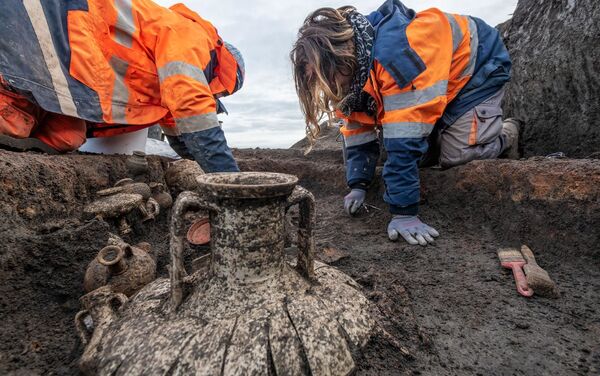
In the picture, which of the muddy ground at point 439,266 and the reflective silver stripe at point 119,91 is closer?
the muddy ground at point 439,266

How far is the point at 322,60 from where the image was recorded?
2445 millimetres

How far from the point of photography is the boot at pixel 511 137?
310 cm

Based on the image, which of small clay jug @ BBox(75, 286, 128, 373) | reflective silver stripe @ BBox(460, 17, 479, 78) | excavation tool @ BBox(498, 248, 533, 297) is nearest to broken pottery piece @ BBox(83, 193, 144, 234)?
small clay jug @ BBox(75, 286, 128, 373)

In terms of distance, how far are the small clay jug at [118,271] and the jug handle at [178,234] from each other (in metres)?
0.62

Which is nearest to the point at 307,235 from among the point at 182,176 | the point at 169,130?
the point at 182,176

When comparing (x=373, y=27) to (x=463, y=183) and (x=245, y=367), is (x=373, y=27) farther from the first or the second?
(x=245, y=367)

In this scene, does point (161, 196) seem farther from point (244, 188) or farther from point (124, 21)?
point (244, 188)

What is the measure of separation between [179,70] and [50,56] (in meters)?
1.00

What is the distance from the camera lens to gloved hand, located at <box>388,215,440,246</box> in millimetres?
2449

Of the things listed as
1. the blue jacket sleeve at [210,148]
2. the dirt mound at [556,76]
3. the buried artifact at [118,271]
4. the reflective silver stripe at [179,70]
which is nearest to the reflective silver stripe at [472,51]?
the dirt mound at [556,76]

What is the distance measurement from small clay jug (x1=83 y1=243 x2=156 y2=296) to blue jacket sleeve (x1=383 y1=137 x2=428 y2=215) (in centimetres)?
184

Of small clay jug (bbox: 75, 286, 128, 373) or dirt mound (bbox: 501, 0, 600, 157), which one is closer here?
small clay jug (bbox: 75, 286, 128, 373)

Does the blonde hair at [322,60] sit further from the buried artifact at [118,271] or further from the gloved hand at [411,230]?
the buried artifact at [118,271]

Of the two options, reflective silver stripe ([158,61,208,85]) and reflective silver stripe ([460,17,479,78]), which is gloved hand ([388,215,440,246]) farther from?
reflective silver stripe ([158,61,208,85])
